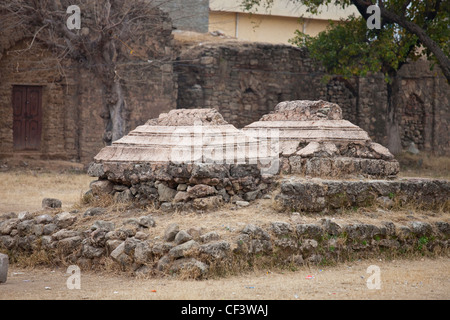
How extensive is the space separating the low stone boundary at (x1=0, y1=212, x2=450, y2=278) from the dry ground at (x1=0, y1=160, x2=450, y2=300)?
0.12 meters

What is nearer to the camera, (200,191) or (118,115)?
(200,191)

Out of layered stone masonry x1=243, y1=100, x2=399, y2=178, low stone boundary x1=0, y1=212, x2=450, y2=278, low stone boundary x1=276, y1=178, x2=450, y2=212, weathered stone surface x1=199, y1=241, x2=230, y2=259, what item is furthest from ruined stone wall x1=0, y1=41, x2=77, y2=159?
weathered stone surface x1=199, y1=241, x2=230, y2=259

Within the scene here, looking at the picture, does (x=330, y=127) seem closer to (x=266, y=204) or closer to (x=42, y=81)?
(x=266, y=204)

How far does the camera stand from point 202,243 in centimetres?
559

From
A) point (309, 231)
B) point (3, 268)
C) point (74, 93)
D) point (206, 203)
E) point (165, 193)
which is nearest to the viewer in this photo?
point (3, 268)

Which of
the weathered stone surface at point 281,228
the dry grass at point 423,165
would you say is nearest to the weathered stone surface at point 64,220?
the weathered stone surface at point 281,228

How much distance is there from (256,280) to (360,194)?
1.96m

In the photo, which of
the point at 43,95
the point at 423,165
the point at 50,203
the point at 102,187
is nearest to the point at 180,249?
the point at 102,187

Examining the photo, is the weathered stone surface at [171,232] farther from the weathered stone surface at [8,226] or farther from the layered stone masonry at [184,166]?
the weathered stone surface at [8,226]

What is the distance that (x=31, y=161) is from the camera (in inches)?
567

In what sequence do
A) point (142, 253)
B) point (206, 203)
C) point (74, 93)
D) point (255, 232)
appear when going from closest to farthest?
point (142, 253), point (255, 232), point (206, 203), point (74, 93)

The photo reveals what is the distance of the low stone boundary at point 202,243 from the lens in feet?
18.0

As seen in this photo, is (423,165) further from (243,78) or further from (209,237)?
(209,237)

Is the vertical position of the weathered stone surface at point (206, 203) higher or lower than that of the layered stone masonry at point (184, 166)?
lower
